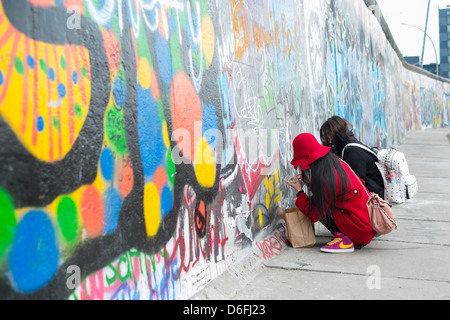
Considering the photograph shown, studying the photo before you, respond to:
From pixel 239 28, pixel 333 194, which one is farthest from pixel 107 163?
pixel 333 194

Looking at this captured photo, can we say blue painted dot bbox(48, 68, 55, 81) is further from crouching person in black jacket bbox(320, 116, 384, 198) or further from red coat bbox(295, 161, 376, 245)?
crouching person in black jacket bbox(320, 116, 384, 198)

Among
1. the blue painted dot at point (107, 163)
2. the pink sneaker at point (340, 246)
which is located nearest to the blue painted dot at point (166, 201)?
the blue painted dot at point (107, 163)

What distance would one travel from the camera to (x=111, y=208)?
8.50 ft

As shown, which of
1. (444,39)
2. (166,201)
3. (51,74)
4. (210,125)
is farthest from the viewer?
(444,39)

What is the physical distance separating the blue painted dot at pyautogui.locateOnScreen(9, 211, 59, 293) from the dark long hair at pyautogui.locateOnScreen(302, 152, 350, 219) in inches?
113

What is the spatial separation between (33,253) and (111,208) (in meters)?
0.58

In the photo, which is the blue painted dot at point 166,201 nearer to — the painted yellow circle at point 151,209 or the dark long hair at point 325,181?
the painted yellow circle at point 151,209

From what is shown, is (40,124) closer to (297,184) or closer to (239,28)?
(239,28)

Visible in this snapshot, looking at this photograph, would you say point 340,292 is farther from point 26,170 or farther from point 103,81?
point 26,170

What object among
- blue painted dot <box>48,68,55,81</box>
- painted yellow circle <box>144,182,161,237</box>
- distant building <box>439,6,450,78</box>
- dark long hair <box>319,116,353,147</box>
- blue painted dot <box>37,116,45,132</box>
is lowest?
painted yellow circle <box>144,182,161,237</box>

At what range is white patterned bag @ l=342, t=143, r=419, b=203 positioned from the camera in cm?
511

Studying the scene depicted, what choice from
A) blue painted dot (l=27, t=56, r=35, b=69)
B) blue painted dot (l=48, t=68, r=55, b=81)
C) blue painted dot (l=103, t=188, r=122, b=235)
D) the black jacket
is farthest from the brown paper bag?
blue painted dot (l=27, t=56, r=35, b=69)

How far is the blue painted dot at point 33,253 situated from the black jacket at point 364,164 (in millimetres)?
3562
